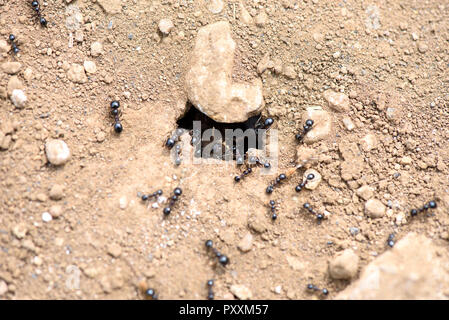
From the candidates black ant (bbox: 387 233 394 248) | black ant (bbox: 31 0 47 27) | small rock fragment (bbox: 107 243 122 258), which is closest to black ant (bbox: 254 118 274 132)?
black ant (bbox: 387 233 394 248)

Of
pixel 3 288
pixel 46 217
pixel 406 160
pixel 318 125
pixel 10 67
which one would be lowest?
pixel 3 288

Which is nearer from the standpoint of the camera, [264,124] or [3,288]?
[3,288]

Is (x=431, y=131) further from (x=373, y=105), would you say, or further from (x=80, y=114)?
(x=80, y=114)

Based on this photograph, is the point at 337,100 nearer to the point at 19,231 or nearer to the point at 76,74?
the point at 76,74

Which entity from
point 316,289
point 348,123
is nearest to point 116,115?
point 348,123

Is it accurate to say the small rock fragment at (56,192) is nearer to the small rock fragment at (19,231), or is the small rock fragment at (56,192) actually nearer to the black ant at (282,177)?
the small rock fragment at (19,231)

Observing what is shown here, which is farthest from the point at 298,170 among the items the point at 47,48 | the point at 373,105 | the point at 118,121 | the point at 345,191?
the point at 47,48
